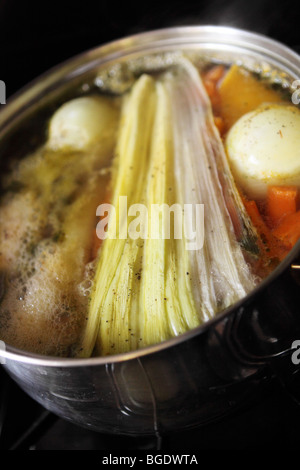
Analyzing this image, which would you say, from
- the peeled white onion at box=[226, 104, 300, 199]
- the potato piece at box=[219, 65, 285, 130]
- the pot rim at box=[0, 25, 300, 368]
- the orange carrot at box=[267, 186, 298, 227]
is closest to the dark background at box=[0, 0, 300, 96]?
the pot rim at box=[0, 25, 300, 368]

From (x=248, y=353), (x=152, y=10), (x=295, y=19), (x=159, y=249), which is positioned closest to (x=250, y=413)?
(x=248, y=353)

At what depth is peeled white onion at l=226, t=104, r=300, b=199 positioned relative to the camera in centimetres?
108

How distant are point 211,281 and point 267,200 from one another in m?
0.26

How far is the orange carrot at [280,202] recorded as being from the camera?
1.04 metres

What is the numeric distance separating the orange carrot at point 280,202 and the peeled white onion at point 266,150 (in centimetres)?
2

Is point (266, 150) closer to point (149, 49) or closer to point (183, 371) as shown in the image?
point (183, 371)

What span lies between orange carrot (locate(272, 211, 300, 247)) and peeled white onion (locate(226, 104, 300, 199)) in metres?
0.10

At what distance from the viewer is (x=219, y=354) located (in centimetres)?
79

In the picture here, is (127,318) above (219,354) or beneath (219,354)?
above

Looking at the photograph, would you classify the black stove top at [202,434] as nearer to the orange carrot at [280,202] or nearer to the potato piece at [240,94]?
the orange carrot at [280,202]

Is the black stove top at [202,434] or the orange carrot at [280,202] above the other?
the orange carrot at [280,202]

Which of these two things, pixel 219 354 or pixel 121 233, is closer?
pixel 219 354

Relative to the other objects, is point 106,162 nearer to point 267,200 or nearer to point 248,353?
point 267,200

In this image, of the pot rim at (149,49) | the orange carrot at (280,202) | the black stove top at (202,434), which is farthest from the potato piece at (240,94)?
the black stove top at (202,434)
